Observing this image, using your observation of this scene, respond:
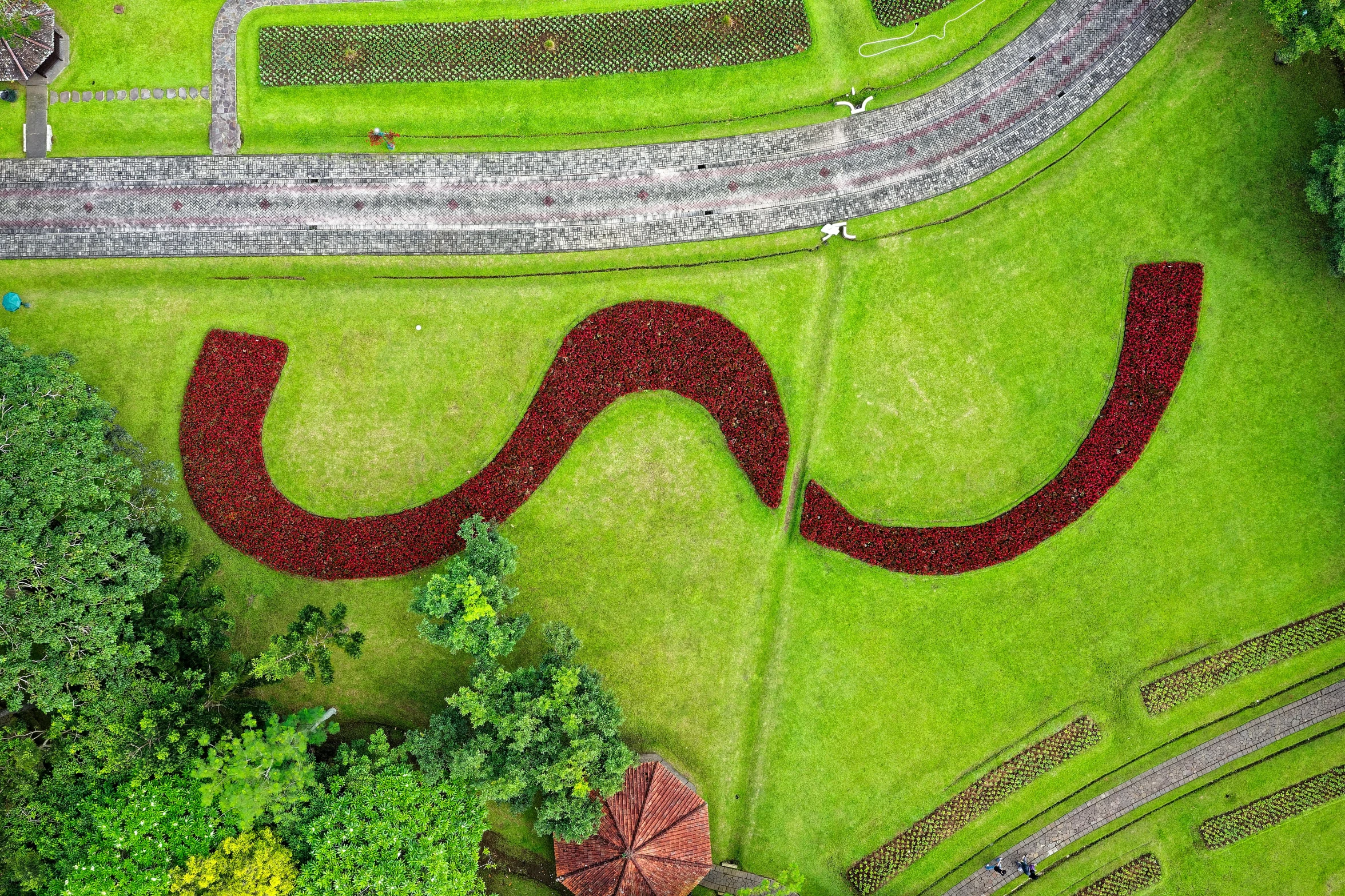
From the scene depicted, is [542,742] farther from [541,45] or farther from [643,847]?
[541,45]

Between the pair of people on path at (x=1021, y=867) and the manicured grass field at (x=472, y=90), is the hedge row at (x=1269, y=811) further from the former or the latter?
the manicured grass field at (x=472, y=90)

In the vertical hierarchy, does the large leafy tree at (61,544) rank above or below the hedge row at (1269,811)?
below

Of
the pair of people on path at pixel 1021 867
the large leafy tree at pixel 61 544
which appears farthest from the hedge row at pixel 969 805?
the large leafy tree at pixel 61 544

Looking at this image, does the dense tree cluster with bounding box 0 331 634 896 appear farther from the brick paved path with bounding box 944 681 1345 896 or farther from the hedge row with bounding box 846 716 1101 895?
the brick paved path with bounding box 944 681 1345 896

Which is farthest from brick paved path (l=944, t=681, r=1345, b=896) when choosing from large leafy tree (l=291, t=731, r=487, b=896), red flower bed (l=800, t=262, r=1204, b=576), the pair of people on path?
large leafy tree (l=291, t=731, r=487, b=896)

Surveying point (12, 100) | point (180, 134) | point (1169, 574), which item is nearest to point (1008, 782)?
point (1169, 574)
